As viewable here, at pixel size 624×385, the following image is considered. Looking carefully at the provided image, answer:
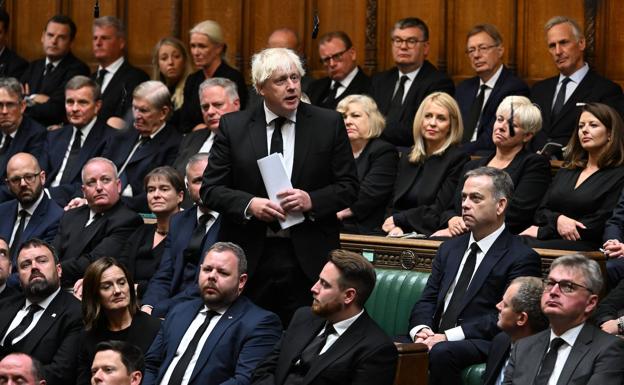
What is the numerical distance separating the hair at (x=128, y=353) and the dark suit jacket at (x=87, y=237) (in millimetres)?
1532

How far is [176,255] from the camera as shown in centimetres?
623

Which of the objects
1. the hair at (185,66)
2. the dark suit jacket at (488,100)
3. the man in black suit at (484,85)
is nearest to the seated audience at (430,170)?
the dark suit jacket at (488,100)

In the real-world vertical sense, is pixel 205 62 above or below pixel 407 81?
above

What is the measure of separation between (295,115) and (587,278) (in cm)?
122

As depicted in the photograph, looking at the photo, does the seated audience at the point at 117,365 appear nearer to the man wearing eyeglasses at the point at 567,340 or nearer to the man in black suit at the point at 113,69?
the man wearing eyeglasses at the point at 567,340

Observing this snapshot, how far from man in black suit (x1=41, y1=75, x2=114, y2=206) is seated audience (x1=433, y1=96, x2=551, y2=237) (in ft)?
8.22

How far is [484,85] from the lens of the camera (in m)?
7.54

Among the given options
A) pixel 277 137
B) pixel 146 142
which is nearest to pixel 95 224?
pixel 146 142

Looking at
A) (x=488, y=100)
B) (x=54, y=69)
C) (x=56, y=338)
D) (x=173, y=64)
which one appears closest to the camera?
(x=56, y=338)

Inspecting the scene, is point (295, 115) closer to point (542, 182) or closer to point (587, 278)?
point (587, 278)

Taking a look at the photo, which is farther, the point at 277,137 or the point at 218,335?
the point at 218,335

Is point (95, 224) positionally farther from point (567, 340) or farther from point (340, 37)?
point (567, 340)

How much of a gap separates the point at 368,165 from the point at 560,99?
1103 mm

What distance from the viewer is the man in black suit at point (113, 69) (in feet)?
29.1
